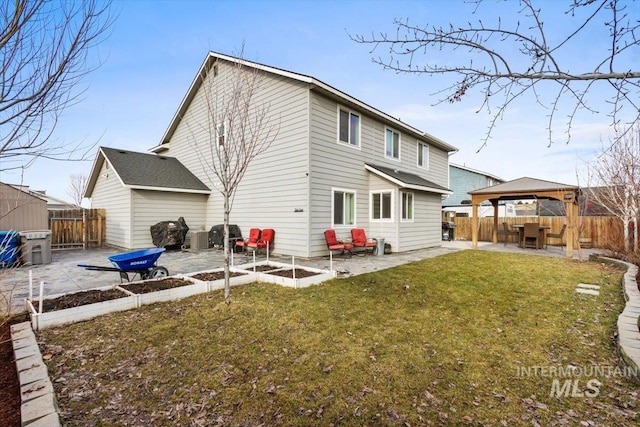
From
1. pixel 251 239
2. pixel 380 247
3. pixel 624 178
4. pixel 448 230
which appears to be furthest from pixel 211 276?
pixel 448 230

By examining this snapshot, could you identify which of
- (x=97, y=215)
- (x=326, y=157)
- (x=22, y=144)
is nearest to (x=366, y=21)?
(x=22, y=144)

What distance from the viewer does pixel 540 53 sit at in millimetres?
2176

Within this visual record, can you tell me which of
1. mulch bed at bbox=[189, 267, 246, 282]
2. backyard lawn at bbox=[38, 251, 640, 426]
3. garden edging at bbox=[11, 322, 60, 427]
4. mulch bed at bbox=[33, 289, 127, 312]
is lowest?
backyard lawn at bbox=[38, 251, 640, 426]

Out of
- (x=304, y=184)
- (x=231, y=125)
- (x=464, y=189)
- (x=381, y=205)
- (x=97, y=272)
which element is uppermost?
(x=464, y=189)

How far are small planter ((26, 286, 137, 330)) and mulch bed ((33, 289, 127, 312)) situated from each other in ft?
0.27

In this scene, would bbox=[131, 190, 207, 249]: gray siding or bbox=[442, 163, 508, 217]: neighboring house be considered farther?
bbox=[442, 163, 508, 217]: neighboring house

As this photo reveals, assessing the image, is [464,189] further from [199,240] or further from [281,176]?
[199,240]

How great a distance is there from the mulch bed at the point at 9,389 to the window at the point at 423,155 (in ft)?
55.3

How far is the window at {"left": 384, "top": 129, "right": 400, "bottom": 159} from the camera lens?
46.7 feet

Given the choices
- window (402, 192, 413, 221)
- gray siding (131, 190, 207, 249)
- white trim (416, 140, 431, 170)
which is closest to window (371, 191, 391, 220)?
window (402, 192, 413, 221)

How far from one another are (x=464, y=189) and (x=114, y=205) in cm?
2795

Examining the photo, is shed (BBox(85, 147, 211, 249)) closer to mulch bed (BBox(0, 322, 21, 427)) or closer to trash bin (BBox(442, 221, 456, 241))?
mulch bed (BBox(0, 322, 21, 427))

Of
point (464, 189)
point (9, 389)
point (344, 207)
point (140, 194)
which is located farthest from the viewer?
point (464, 189)

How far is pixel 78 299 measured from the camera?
5156 millimetres
